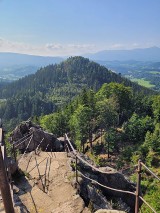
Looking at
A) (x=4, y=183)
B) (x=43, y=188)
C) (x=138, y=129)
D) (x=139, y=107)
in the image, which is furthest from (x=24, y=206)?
(x=139, y=107)

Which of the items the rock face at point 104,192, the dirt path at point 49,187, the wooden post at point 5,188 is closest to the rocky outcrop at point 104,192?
the rock face at point 104,192

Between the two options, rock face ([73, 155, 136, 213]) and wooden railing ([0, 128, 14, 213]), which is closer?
wooden railing ([0, 128, 14, 213])

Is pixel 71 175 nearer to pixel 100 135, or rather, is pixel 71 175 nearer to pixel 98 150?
pixel 98 150

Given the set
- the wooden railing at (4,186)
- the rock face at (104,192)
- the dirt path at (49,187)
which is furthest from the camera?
the rock face at (104,192)

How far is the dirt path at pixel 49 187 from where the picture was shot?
9.51 m

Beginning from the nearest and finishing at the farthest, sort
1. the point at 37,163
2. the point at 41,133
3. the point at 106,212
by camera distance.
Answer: the point at 106,212, the point at 37,163, the point at 41,133

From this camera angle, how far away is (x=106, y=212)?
719 centimetres

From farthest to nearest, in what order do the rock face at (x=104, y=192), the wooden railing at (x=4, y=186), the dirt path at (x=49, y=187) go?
the rock face at (x=104, y=192), the dirt path at (x=49, y=187), the wooden railing at (x=4, y=186)

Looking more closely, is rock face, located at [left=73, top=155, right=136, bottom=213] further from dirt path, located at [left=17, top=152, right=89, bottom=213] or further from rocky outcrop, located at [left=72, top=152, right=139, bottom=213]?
dirt path, located at [left=17, top=152, right=89, bottom=213]

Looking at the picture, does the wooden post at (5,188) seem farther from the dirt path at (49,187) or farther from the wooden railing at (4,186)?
the dirt path at (49,187)

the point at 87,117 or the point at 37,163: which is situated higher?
the point at 37,163

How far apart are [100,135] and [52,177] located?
159 ft

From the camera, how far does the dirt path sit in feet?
31.2

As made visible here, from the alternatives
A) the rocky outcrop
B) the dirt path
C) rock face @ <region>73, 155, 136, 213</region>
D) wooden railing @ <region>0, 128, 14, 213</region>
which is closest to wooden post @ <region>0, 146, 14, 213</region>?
wooden railing @ <region>0, 128, 14, 213</region>
